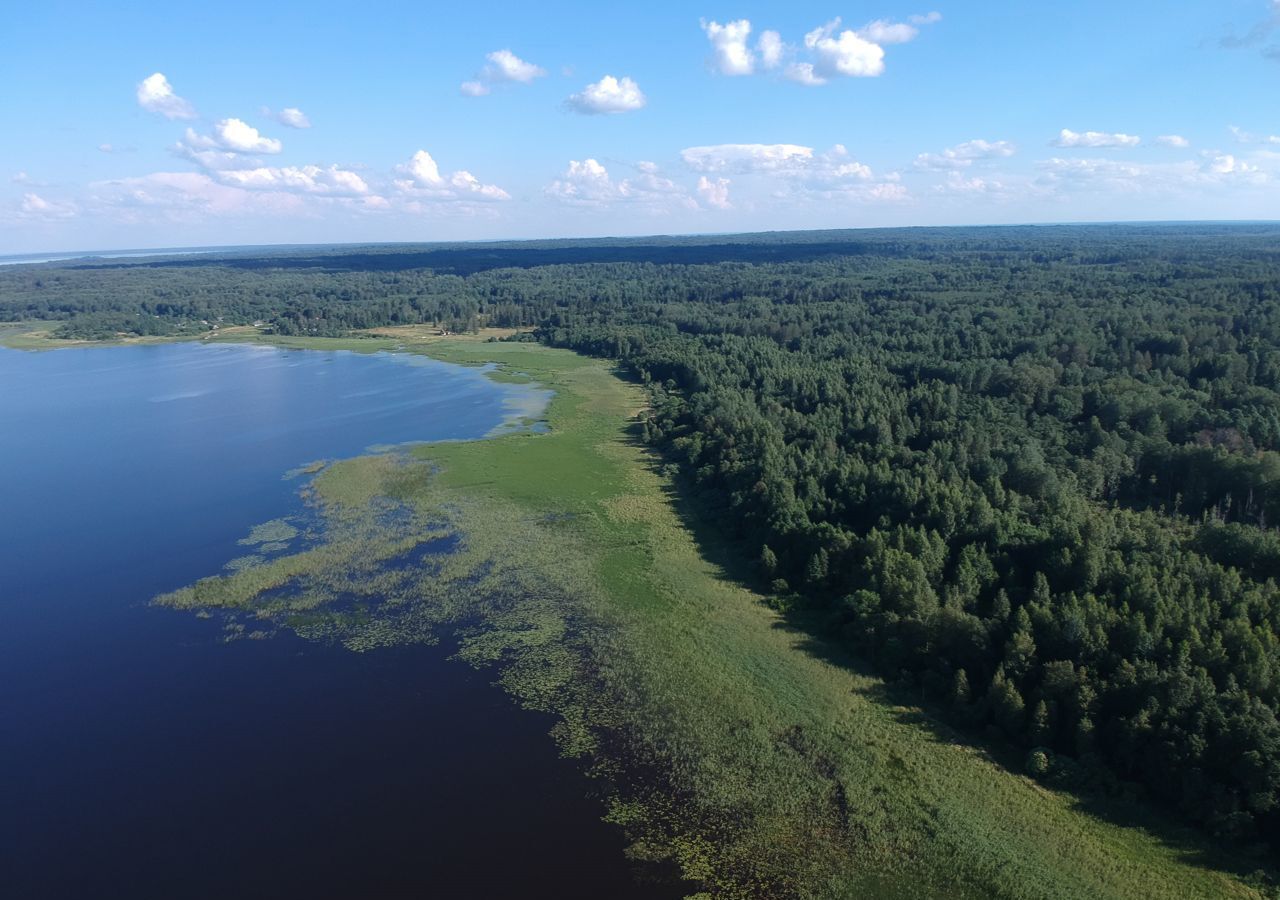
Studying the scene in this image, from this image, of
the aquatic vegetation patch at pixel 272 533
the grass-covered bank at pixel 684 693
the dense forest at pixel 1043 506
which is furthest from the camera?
the aquatic vegetation patch at pixel 272 533

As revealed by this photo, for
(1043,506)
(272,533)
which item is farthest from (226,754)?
(1043,506)

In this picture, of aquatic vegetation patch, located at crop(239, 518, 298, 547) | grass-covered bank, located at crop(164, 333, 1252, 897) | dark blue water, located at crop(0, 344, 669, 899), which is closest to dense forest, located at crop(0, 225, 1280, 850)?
grass-covered bank, located at crop(164, 333, 1252, 897)

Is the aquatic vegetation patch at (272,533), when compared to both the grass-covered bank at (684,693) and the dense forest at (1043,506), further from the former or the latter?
the dense forest at (1043,506)

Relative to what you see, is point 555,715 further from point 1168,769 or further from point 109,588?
point 109,588

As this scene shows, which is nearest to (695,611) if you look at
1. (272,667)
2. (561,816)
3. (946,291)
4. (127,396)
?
(561,816)

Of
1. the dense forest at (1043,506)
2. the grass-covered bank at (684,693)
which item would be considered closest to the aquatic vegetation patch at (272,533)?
the grass-covered bank at (684,693)

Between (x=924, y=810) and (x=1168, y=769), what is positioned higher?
(x=1168, y=769)

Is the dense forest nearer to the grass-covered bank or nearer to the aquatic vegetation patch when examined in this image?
the grass-covered bank
